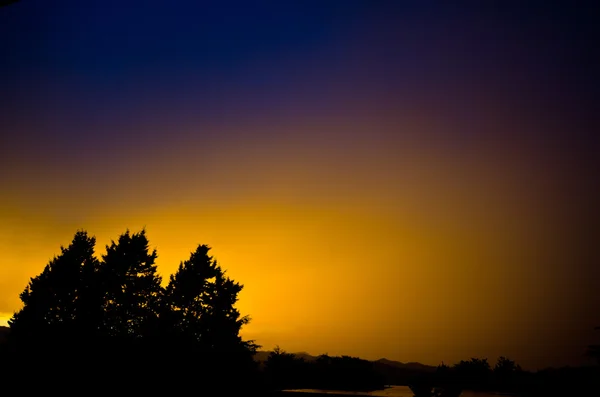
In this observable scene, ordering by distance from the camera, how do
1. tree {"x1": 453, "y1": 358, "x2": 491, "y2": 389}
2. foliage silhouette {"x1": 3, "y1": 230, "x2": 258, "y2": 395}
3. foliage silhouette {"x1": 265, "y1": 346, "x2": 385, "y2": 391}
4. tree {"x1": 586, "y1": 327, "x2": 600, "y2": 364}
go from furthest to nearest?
1. foliage silhouette {"x1": 3, "y1": 230, "x2": 258, "y2": 395}
2. foliage silhouette {"x1": 265, "y1": 346, "x2": 385, "y2": 391}
3. tree {"x1": 453, "y1": 358, "x2": 491, "y2": 389}
4. tree {"x1": 586, "y1": 327, "x2": 600, "y2": 364}

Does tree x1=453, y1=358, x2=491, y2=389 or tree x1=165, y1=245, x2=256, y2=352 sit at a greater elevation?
tree x1=165, y1=245, x2=256, y2=352

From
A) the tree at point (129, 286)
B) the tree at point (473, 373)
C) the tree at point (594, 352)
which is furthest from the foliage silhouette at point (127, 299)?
the tree at point (594, 352)

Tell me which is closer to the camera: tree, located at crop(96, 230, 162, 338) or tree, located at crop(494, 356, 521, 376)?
tree, located at crop(494, 356, 521, 376)

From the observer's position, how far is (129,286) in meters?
29.6

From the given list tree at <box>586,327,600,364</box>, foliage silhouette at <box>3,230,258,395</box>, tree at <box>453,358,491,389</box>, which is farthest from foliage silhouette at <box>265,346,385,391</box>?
foliage silhouette at <box>3,230,258,395</box>

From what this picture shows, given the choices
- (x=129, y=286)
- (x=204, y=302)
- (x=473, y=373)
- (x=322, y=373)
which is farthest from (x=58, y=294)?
Answer: (x=473, y=373)

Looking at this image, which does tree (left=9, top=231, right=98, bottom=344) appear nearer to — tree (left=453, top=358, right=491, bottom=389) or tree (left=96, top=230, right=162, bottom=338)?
tree (left=96, top=230, right=162, bottom=338)

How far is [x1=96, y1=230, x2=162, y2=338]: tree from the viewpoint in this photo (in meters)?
28.0

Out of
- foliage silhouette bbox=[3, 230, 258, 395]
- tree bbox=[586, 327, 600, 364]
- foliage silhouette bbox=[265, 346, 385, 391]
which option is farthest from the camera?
foliage silhouette bbox=[3, 230, 258, 395]

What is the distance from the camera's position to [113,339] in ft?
50.2

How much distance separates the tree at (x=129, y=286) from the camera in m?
28.0

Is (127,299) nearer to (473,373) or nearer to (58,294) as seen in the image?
(58,294)

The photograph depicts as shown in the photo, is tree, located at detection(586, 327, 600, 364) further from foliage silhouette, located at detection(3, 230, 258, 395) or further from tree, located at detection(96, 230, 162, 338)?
tree, located at detection(96, 230, 162, 338)

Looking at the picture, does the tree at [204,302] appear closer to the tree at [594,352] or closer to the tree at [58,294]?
the tree at [58,294]
